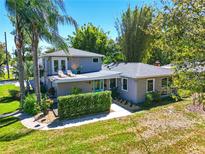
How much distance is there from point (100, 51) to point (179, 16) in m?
35.3

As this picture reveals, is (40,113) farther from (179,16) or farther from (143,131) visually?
(179,16)

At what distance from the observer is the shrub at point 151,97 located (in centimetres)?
1717

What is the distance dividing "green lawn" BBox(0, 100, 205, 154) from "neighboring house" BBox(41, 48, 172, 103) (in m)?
4.77

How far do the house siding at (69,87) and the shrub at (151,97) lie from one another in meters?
5.93

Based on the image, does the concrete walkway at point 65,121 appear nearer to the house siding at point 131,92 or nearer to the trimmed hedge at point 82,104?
the trimmed hedge at point 82,104

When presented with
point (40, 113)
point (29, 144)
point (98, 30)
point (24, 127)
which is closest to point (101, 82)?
point (40, 113)

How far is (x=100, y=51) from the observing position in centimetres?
4091

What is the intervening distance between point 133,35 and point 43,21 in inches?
883

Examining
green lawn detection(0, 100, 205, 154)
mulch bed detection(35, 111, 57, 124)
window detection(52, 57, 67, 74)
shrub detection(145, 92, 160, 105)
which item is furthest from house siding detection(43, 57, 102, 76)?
green lawn detection(0, 100, 205, 154)

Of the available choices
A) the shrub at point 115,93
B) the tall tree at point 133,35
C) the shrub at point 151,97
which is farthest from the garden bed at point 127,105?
the tall tree at point 133,35

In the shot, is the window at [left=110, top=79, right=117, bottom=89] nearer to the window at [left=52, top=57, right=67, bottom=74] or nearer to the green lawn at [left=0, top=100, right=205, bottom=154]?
the window at [left=52, top=57, right=67, bottom=74]

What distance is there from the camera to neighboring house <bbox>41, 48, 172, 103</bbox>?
17719 millimetres

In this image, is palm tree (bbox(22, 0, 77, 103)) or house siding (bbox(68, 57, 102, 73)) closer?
palm tree (bbox(22, 0, 77, 103))

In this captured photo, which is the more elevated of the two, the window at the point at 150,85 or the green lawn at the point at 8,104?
the window at the point at 150,85
